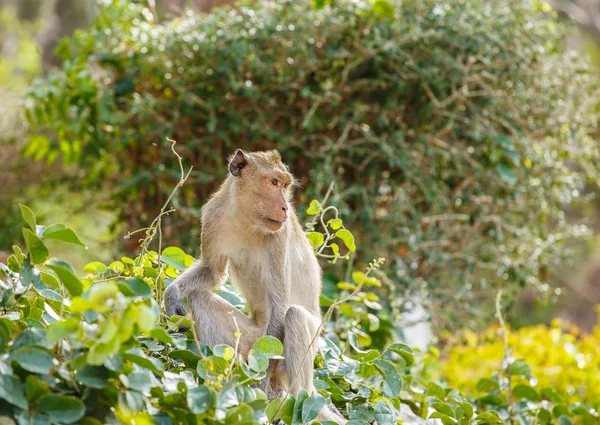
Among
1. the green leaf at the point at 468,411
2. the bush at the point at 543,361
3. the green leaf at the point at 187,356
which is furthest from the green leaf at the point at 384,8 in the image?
the green leaf at the point at 187,356

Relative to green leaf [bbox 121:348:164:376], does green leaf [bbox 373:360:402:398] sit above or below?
below

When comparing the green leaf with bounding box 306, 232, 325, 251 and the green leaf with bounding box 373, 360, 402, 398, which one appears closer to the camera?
the green leaf with bounding box 373, 360, 402, 398

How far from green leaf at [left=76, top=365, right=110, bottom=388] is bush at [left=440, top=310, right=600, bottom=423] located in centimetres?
325

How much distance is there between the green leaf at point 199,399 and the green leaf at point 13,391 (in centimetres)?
50

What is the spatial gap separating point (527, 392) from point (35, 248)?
3.01 m

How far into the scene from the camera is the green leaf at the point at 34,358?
92.4 inches

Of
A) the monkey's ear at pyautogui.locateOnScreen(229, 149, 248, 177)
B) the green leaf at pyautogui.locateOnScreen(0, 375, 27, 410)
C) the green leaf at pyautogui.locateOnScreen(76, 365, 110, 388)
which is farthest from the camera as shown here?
the monkey's ear at pyautogui.locateOnScreen(229, 149, 248, 177)

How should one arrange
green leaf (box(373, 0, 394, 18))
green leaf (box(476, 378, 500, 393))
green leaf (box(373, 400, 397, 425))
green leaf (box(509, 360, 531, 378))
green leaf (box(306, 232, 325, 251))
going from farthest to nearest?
1. green leaf (box(373, 0, 394, 18))
2. green leaf (box(476, 378, 500, 393))
3. green leaf (box(509, 360, 531, 378))
4. green leaf (box(306, 232, 325, 251))
5. green leaf (box(373, 400, 397, 425))

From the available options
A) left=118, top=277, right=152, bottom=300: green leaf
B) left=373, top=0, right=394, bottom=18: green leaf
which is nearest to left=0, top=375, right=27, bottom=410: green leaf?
Answer: left=118, top=277, right=152, bottom=300: green leaf

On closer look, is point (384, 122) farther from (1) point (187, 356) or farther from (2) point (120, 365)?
(2) point (120, 365)

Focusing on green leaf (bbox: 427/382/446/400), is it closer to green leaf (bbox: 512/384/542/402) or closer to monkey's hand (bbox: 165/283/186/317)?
green leaf (bbox: 512/384/542/402)

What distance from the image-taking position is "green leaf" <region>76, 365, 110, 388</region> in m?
2.41

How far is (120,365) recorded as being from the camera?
242cm

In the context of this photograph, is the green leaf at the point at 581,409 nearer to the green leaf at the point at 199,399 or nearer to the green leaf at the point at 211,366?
the green leaf at the point at 211,366
